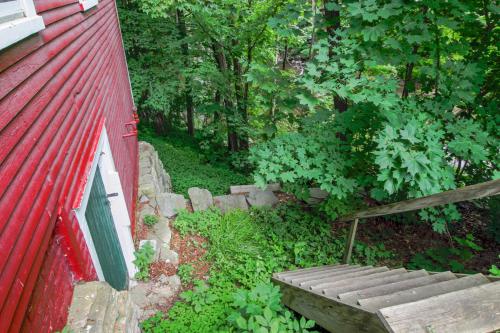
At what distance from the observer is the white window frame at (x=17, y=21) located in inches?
62.7

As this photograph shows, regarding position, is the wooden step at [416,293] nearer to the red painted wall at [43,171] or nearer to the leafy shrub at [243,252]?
the red painted wall at [43,171]

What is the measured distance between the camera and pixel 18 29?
171 cm

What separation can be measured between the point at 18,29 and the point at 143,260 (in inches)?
150

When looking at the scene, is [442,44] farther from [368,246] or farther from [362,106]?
[368,246]

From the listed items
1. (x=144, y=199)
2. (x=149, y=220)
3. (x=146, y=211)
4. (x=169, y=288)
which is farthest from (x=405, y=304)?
(x=144, y=199)

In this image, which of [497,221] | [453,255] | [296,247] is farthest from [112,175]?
[497,221]

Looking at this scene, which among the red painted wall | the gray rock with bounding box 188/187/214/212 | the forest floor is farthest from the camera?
the gray rock with bounding box 188/187/214/212

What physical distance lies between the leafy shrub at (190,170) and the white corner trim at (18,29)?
6.26 meters

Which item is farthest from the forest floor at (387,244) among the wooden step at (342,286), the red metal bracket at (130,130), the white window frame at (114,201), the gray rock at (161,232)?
the wooden step at (342,286)

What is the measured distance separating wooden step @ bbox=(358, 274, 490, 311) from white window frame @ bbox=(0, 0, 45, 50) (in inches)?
96.9

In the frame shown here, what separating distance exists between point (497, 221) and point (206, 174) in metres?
6.84

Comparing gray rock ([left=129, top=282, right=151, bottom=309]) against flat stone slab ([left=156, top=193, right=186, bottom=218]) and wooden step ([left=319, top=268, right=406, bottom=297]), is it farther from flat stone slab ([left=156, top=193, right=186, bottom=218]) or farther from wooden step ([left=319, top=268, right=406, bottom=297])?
wooden step ([left=319, top=268, right=406, bottom=297])

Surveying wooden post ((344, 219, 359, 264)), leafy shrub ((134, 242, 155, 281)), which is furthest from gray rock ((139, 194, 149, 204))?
wooden post ((344, 219, 359, 264))

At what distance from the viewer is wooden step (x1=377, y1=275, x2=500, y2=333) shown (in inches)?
63.7
